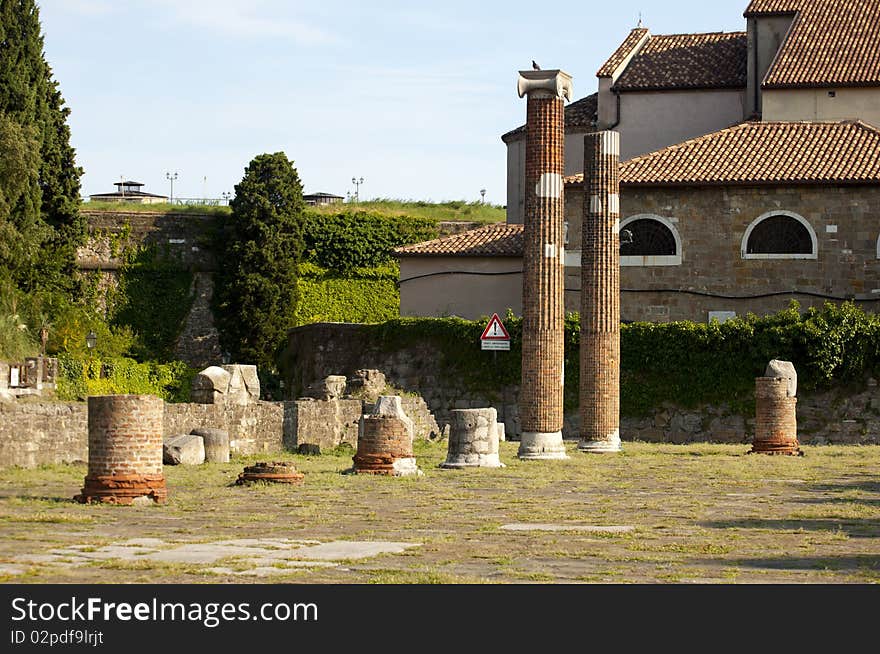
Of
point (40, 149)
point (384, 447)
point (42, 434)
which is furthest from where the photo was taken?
point (40, 149)

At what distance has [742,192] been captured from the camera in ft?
106

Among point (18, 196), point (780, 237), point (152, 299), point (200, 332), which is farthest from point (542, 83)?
point (152, 299)

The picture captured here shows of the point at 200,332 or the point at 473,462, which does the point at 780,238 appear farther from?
the point at 200,332

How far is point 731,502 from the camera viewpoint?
51.4ft

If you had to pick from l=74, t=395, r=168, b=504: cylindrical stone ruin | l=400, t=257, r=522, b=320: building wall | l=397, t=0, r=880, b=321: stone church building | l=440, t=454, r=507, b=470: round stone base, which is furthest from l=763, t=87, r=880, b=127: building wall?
l=74, t=395, r=168, b=504: cylindrical stone ruin

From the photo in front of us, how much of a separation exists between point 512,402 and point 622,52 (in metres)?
15.0

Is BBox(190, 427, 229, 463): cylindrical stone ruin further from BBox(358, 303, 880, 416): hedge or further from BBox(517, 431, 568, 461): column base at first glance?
BBox(358, 303, 880, 416): hedge

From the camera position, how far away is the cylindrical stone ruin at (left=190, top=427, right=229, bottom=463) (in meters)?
20.5

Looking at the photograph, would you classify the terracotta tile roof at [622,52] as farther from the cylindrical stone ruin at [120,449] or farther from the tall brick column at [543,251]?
the cylindrical stone ruin at [120,449]

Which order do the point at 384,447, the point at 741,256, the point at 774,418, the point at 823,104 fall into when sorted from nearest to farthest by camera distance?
the point at 384,447, the point at 774,418, the point at 741,256, the point at 823,104

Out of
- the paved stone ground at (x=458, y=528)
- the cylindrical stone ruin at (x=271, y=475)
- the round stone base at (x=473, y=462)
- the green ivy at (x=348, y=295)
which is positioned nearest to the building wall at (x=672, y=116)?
the green ivy at (x=348, y=295)

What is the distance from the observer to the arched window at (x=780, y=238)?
1261 inches
